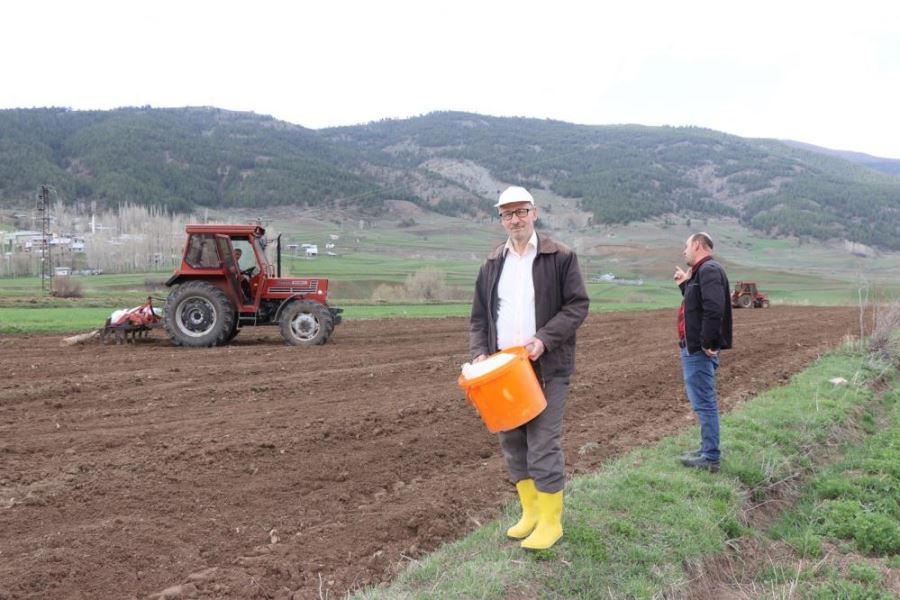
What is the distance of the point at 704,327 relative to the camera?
5.82m

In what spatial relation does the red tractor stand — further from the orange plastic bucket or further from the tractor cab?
the orange plastic bucket

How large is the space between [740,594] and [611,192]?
579ft

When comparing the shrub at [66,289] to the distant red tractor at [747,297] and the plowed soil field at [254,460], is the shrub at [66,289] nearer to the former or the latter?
the plowed soil field at [254,460]

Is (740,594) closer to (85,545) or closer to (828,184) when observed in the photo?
(85,545)

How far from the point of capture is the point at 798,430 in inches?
311

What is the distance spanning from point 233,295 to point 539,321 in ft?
35.5

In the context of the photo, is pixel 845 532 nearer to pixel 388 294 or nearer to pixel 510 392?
pixel 510 392

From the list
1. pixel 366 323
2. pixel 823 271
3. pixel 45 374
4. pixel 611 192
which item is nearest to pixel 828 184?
pixel 611 192

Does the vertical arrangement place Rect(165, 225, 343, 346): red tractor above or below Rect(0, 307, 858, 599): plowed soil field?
above

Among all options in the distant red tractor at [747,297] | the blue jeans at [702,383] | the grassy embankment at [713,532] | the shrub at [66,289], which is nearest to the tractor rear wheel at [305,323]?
the grassy embankment at [713,532]

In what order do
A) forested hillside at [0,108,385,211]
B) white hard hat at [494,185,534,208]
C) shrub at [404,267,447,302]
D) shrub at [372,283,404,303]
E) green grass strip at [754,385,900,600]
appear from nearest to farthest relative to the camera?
white hard hat at [494,185,534,208] < green grass strip at [754,385,900,600] < shrub at [372,283,404,303] < shrub at [404,267,447,302] < forested hillside at [0,108,385,211]

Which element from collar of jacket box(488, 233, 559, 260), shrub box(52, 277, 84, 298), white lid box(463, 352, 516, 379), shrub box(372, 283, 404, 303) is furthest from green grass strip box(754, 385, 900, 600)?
shrub box(372, 283, 404, 303)

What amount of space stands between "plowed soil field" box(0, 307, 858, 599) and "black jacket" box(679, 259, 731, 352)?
1607 mm

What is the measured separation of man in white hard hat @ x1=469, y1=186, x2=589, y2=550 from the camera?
4215 millimetres
